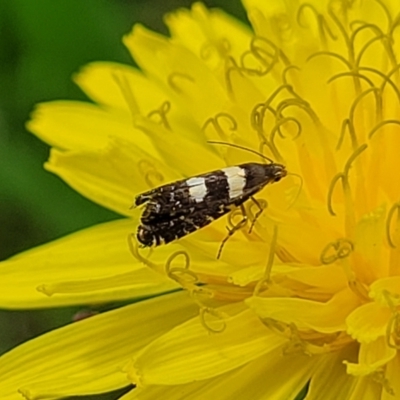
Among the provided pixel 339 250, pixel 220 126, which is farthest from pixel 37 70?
pixel 339 250

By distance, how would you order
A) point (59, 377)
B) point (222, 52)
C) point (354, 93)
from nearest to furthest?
point (59, 377) → point (354, 93) → point (222, 52)

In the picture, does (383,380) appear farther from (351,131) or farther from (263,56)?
(263,56)

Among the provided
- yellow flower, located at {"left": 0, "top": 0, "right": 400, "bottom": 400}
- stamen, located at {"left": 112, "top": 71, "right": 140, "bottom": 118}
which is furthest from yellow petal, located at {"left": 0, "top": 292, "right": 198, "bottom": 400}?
stamen, located at {"left": 112, "top": 71, "right": 140, "bottom": 118}

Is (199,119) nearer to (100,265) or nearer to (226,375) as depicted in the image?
(100,265)

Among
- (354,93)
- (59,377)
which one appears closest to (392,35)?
(354,93)

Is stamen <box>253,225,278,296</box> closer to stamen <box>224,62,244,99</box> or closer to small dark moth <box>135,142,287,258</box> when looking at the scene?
small dark moth <box>135,142,287,258</box>
